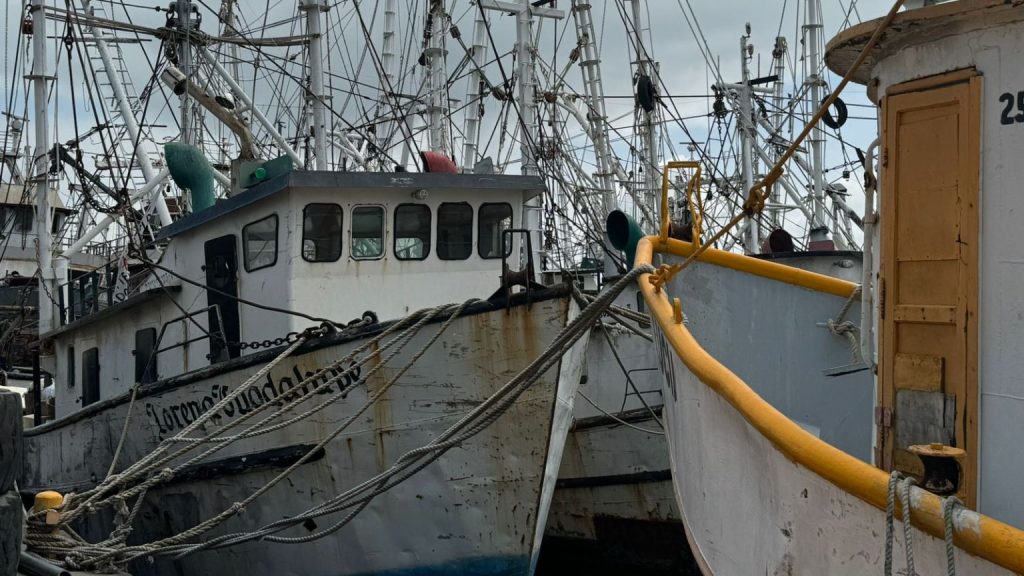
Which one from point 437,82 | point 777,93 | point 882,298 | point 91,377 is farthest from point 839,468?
point 777,93

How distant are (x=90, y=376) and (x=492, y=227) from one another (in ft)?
18.7

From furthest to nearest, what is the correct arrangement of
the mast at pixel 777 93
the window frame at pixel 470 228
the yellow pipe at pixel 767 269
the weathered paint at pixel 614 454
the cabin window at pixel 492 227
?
the mast at pixel 777 93
the weathered paint at pixel 614 454
the cabin window at pixel 492 227
the window frame at pixel 470 228
the yellow pipe at pixel 767 269

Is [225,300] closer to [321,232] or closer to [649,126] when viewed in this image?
[321,232]

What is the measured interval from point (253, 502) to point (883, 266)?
20.5 feet

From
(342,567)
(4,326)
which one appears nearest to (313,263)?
(342,567)

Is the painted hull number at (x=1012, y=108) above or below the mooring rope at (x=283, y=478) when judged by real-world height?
above

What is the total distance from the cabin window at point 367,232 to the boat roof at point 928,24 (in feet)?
18.7

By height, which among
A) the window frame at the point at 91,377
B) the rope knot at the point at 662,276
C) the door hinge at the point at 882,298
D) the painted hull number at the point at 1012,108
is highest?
the painted hull number at the point at 1012,108

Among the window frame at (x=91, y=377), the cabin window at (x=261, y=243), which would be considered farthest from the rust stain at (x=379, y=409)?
the window frame at (x=91, y=377)

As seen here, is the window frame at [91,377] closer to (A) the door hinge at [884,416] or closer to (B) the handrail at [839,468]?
(B) the handrail at [839,468]

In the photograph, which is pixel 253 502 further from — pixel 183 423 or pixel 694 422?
pixel 694 422

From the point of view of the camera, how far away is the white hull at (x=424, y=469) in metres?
7.61

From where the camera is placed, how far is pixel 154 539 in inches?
376

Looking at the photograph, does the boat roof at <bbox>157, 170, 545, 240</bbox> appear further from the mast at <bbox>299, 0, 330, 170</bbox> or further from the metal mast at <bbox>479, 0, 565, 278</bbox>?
the metal mast at <bbox>479, 0, 565, 278</bbox>
